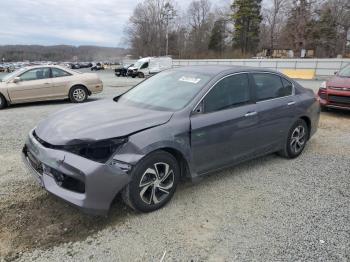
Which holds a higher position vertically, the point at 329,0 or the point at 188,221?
the point at 329,0

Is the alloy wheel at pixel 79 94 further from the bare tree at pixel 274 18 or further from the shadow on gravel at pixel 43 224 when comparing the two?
the bare tree at pixel 274 18

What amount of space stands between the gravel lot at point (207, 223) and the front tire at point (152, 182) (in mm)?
141

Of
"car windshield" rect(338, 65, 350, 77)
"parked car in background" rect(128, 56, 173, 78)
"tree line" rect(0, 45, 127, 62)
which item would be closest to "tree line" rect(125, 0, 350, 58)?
"tree line" rect(0, 45, 127, 62)

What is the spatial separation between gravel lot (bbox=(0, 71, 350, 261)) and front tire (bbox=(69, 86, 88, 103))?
661cm

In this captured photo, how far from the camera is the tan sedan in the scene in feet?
32.5

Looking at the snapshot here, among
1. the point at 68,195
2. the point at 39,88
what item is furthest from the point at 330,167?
the point at 39,88

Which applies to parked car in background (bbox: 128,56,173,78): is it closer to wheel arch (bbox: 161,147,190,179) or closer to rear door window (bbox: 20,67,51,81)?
rear door window (bbox: 20,67,51,81)

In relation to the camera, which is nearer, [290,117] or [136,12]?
[290,117]

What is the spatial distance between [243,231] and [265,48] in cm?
6651

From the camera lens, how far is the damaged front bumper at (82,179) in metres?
2.77

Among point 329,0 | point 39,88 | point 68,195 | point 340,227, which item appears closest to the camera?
point 68,195

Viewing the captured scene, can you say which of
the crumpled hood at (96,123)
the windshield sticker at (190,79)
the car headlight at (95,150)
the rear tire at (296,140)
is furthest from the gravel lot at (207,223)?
the windshield sticker at (190,79)

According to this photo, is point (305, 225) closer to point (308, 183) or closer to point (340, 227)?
point (340, 227)

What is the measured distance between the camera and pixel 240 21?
66750 millimetres
